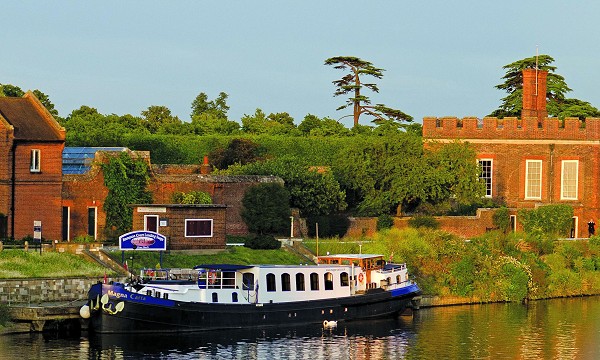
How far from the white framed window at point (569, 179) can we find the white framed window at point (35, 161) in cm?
3562

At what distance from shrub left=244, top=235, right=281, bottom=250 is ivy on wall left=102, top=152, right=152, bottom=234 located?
249 inches

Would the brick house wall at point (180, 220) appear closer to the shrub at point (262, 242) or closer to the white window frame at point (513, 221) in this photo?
the shrub at point (262, 242)

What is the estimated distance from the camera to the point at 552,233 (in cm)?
8038

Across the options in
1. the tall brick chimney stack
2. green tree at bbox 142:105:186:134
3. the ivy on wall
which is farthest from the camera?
green tree at bbox 142:105:186:134

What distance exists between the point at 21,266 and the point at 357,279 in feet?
49.0

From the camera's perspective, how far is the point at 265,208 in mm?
72688

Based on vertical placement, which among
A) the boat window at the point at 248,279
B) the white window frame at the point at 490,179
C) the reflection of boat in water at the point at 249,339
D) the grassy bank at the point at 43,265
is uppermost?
the white window frame at the point at 490,179

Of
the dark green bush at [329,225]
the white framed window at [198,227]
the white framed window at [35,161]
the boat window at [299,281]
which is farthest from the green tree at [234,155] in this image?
the boat window at [299,281]

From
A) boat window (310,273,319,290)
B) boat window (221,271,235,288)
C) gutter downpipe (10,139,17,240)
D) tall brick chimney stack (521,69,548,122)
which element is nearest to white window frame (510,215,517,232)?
tall brick chimney stack (521,69,548,122)

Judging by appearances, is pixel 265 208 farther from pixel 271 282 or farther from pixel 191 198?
pixel 271 282

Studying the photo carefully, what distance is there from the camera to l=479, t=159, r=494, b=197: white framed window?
86812 mm

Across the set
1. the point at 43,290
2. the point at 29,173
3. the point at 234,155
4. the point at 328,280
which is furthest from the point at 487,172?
the point at 43,290

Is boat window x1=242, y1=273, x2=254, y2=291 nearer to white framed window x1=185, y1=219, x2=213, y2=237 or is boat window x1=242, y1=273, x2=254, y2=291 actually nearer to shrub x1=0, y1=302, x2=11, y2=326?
white framed window x1=185, y1=219, x2=213, y2=237

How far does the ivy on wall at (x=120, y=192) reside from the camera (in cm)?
6900
